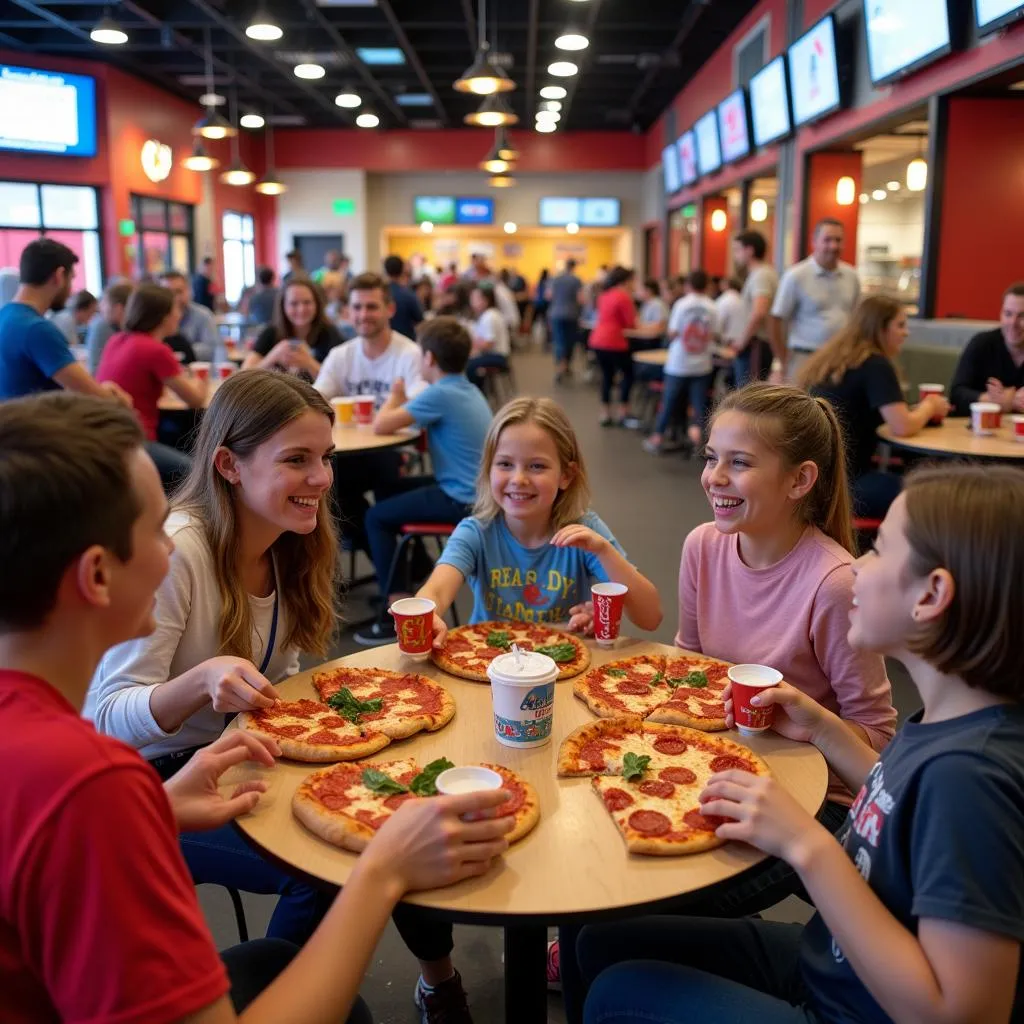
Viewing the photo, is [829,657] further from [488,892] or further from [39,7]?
[39,7]

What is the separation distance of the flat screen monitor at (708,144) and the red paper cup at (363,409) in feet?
25.5

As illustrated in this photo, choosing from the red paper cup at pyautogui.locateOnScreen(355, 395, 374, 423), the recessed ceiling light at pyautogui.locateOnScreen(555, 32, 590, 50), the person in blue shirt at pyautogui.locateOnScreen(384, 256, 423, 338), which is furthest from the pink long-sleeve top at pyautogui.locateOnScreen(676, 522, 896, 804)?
the recessed ceiling light at pyautogui.locateOnScreen(555, 32, 590, 50)

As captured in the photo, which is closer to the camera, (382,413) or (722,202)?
(382,413)

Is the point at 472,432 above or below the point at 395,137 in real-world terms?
below

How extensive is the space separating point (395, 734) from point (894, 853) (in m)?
0.79

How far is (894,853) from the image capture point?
1121 mm

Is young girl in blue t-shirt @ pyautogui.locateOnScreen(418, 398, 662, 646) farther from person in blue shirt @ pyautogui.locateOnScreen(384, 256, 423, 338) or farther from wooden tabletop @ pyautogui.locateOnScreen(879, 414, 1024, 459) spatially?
person in blue shirt @ pyautogui.locateOnScreen(384, 256, 423, 338)

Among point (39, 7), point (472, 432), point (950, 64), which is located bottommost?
point (472, 432)

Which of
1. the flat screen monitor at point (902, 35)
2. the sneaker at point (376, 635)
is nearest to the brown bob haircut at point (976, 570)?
the sneaker at point (376, 635)

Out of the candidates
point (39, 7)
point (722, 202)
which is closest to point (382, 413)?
point (39, 7)

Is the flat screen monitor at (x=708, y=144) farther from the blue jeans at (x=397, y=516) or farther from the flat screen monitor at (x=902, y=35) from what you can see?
the blue jeans at (x=397, y=516)

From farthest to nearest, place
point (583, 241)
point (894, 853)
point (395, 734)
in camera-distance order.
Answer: point (583, 241) < point (395, 734) < point (894, 853)

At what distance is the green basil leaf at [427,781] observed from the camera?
54.2 inches

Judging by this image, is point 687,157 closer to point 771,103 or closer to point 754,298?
point 771,103
